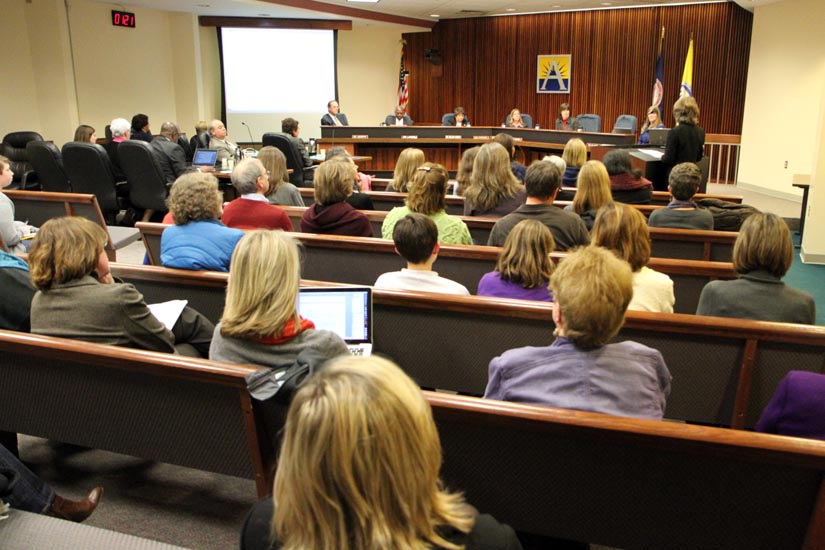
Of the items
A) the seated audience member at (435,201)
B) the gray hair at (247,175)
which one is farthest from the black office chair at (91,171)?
the seated audience member at (435,201)

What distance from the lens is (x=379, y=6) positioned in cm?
1170

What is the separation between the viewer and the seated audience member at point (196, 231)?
3.03 metres

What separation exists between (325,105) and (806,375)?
12.6 metres

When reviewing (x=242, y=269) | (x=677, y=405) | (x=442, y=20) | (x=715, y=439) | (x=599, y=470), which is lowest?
(x=677, y=405)

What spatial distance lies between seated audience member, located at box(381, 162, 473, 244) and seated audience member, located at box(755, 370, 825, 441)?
2.08 m

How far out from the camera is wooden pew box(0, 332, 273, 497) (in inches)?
73.9

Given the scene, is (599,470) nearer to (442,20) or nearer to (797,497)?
(797,497)

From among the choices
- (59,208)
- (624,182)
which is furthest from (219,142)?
(624,182)

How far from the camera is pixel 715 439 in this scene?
1.42 metres

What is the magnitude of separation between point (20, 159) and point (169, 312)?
249 inches

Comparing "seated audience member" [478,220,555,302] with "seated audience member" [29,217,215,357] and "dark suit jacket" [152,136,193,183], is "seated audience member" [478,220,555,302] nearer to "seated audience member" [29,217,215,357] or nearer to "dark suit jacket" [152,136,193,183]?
"seated audience member" [29,217,215,357]

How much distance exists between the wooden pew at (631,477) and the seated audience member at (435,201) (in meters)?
2.06

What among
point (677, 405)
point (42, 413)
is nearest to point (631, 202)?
point (677, 405)

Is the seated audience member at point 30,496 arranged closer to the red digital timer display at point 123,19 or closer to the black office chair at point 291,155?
the black office chair at point 291,155
